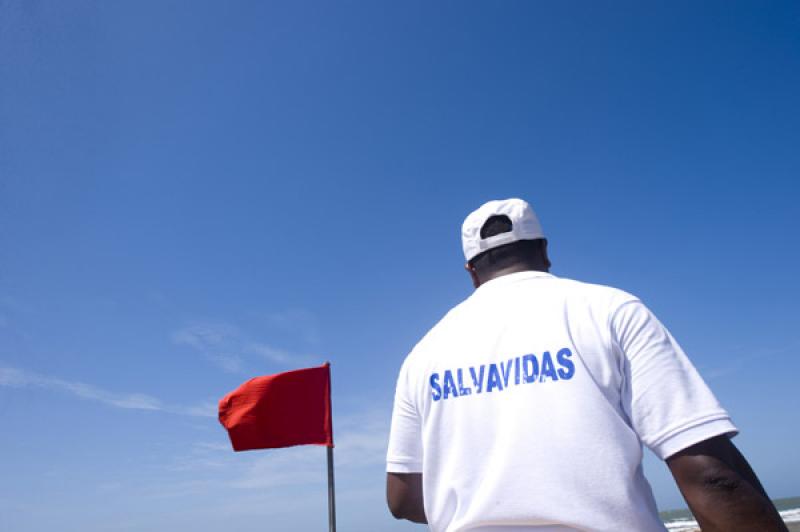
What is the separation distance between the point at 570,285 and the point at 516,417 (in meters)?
0.59

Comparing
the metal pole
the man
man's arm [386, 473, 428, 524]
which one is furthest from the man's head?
the metal pole

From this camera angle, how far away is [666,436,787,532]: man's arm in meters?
1.57

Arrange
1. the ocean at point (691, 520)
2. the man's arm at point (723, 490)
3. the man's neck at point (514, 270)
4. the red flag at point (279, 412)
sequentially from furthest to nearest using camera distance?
1. the ocean at point (691, 520)
2. the red flag at point (279, 412)
3. the man's neck at point (514, 270)
4. the man's arm at point (723, 490)

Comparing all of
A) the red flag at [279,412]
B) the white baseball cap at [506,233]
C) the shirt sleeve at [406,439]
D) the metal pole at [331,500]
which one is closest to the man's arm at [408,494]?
the shirt sleeve at [406,439]

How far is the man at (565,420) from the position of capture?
167 cm

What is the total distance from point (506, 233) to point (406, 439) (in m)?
1.12

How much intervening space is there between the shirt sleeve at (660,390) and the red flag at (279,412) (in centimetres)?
762

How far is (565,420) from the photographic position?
73.7 inches

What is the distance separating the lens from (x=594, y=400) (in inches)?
73.5

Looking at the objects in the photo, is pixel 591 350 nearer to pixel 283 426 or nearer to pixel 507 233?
pixel 507 233

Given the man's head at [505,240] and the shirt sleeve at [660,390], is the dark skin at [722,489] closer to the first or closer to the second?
the shirt sleeve at [660,390]

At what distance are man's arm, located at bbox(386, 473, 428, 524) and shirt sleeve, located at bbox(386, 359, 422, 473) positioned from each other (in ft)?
0.13

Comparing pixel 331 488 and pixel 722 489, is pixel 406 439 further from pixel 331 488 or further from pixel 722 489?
pixel 331 488

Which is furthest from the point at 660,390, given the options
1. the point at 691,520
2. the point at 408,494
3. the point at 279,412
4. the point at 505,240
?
the point at 691,520
